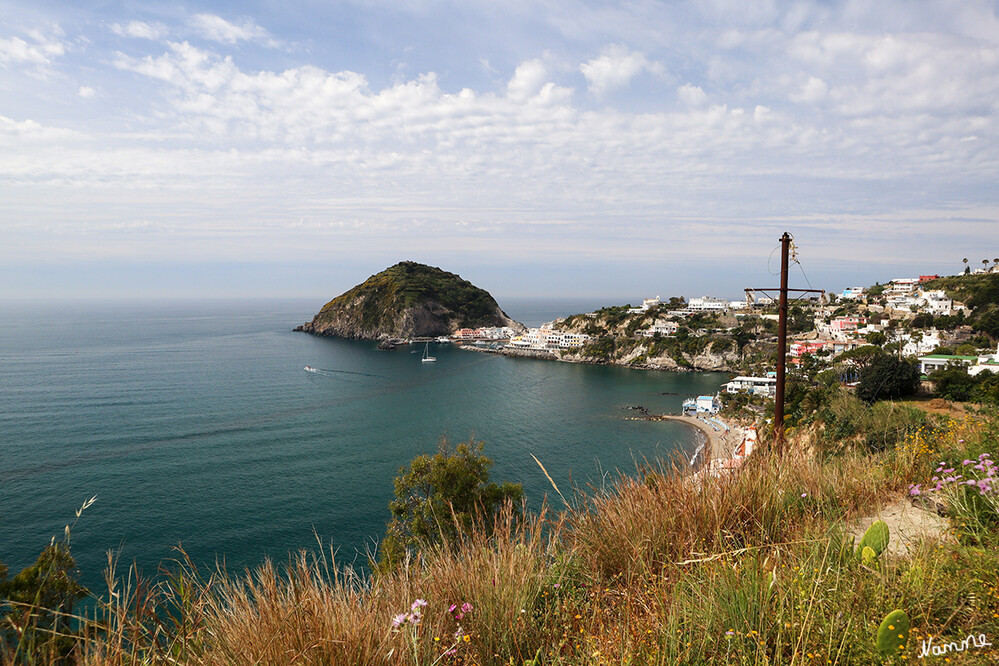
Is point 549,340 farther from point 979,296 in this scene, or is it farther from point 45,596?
point 45,596

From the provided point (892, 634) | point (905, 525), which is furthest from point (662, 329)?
point (892, 634)

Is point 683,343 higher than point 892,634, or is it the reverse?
point 892,634

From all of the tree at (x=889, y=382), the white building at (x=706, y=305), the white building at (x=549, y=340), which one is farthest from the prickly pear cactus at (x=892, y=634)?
the white building at (x=706, y=305)

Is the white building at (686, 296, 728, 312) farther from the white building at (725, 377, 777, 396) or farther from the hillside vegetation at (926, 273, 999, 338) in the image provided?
the white building at (725, 377, 777, 396)

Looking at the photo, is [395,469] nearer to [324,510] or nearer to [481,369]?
[324,510]

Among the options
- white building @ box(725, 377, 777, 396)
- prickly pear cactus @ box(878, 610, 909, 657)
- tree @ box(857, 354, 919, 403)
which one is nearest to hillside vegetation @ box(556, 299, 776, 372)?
white building @ box(725, 377, 777, 396)

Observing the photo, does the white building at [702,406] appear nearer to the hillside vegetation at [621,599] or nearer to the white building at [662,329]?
the white building at [662,329]

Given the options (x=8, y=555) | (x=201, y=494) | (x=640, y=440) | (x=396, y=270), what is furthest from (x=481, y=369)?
(x=396, y=270)
